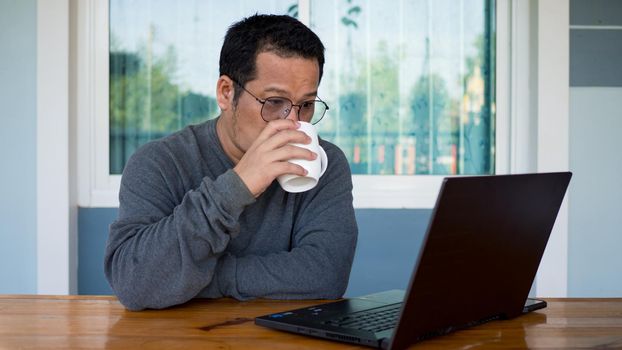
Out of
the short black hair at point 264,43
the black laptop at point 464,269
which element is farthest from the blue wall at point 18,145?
the black laptop at point 464,269

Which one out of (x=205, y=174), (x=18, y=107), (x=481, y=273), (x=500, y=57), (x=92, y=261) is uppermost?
(x=500, y=57)

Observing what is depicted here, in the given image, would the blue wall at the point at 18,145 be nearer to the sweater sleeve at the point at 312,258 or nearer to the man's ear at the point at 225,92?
the man's ear at the point at 225,92

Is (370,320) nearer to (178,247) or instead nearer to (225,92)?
(178,247)

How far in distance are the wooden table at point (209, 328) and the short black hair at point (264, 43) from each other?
1.84ft

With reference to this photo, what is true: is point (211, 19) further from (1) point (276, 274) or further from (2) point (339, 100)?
(1) point (276, 274)

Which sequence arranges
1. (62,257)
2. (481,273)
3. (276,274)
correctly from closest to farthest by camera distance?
(481,273) < (276,274) < (62,257)

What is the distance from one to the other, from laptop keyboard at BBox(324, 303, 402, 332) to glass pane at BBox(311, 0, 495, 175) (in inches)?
92.0

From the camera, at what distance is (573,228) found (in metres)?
3.37

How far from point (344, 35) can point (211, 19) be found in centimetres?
62

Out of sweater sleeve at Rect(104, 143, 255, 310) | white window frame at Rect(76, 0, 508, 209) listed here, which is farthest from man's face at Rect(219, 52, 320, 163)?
white window frame at Rect(76, 0, 508, 209)

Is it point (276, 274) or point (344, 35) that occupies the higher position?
point (344, 35)

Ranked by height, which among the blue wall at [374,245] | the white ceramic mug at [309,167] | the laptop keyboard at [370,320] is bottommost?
the blue wall at [374,245]

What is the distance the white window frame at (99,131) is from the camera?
3.32 m

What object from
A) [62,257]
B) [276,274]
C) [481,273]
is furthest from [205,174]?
[62,257]
